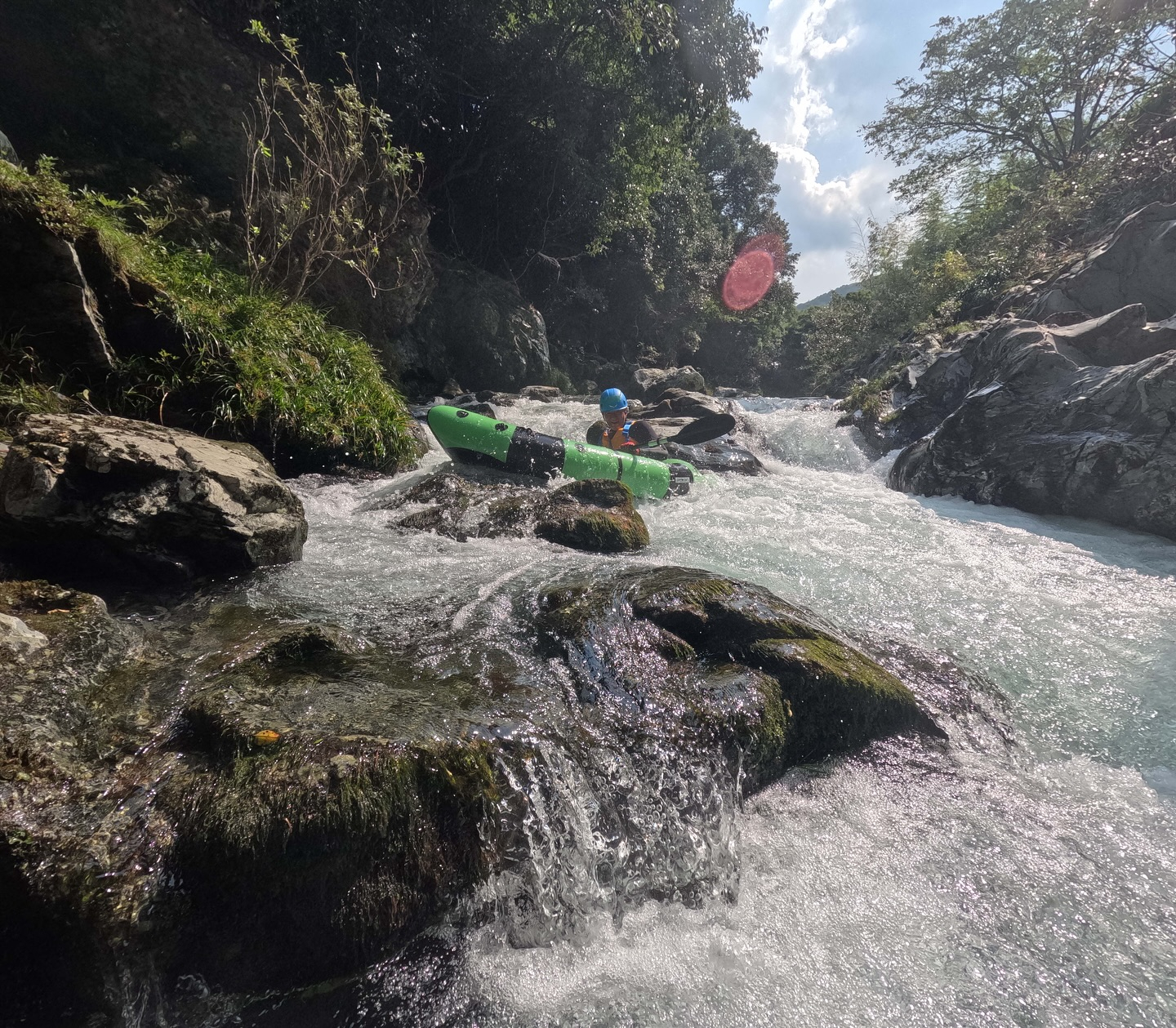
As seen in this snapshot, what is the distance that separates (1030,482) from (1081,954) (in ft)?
22.4

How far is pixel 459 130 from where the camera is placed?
11.8 metres

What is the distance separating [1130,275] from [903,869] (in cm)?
1228

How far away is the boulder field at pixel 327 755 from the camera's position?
1402 mm

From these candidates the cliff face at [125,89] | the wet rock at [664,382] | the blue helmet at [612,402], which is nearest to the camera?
the cliff face at [125,89]

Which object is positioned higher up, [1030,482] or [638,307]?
[638,307]

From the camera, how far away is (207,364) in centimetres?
489

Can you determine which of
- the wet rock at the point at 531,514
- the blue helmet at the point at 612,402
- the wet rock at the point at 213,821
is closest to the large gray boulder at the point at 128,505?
the wet rock at the point at 213,821

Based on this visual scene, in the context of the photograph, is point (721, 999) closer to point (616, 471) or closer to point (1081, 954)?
point (1081, 954)

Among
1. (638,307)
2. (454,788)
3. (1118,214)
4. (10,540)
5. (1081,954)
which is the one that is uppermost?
(1118,214)

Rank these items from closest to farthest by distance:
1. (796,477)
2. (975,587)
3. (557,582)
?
(557,582) → (975,587) → (796,477)

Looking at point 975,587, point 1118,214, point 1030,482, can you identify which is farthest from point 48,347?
point 1118,214

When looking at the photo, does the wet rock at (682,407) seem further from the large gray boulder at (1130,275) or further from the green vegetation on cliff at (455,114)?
the large gray boulder at (1130,275)

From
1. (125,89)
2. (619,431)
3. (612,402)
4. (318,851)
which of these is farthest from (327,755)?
(125,89)

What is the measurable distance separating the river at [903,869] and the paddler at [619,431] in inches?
177
